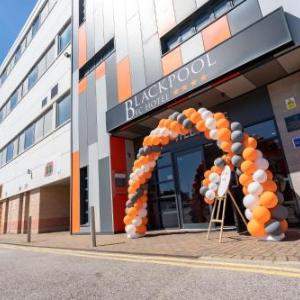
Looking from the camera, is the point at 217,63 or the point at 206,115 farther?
the point at 217,63

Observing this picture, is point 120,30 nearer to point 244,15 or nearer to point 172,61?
point 172,61

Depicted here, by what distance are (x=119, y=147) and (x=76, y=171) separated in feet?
10.3

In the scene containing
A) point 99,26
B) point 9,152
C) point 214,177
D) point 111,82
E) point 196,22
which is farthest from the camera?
point 9,152

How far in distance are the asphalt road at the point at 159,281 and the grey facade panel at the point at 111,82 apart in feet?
27.7

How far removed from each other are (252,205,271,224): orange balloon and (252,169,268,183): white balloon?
0.56 meters

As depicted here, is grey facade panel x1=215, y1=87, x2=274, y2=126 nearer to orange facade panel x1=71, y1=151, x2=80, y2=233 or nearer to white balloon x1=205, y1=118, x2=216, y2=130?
white balloon x1=205, y1=118, x2=216, y2=130

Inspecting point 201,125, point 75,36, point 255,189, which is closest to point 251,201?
point 255,189

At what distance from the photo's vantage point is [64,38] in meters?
18.3

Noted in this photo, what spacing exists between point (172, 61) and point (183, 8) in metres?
2.09

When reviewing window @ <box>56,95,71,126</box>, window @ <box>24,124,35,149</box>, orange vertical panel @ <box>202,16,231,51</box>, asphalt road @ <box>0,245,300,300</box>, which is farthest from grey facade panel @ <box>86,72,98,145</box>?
window @ <box>24,124,35,149</box>

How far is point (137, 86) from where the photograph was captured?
419 inches

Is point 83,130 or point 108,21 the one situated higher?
point 108,21

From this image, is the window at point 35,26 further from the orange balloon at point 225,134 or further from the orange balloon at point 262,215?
the orange balloon at point 262,215

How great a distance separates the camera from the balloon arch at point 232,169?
528 centimetres
